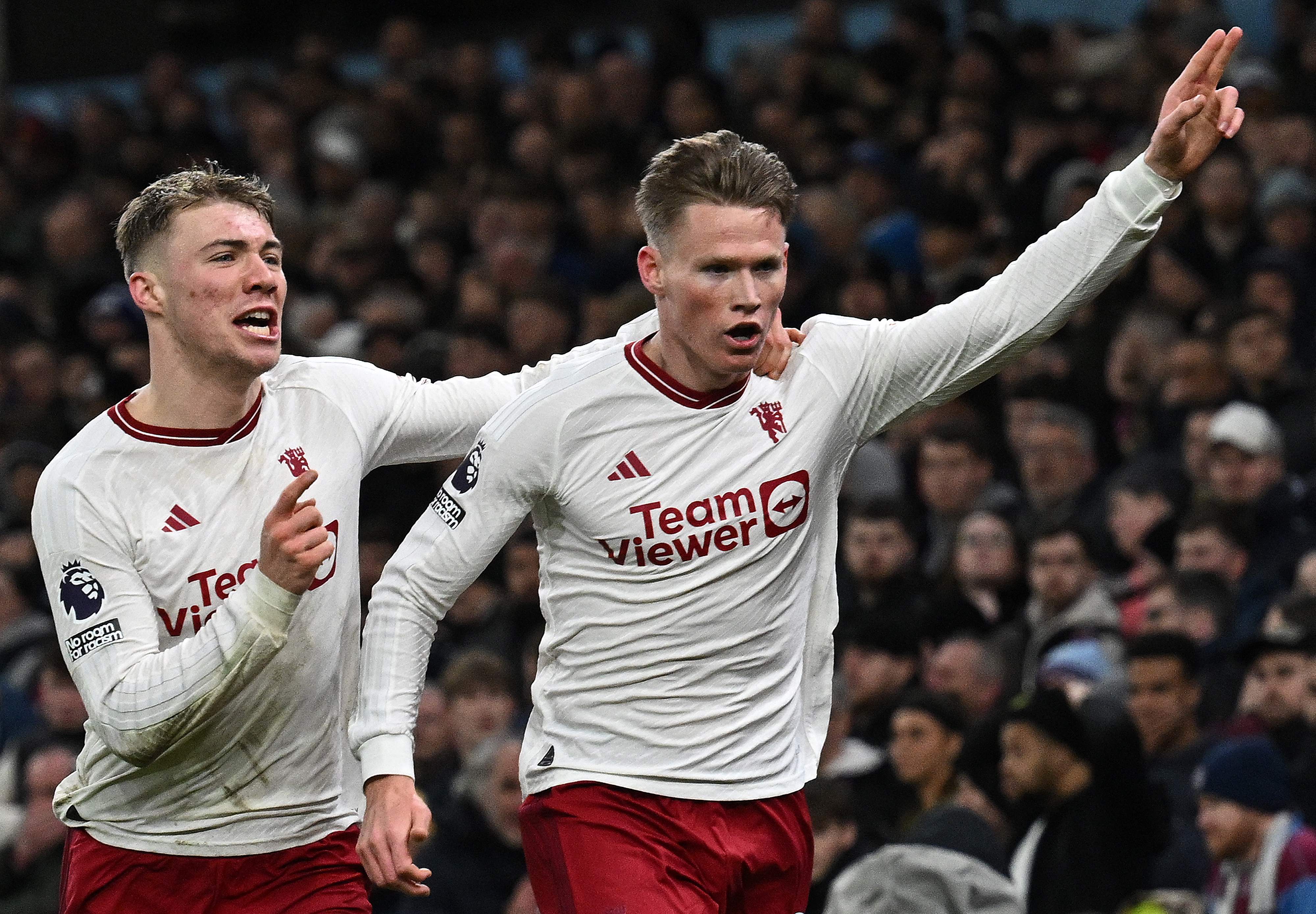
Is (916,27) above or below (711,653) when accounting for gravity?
above

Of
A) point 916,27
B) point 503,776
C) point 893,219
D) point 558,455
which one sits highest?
point 916,27

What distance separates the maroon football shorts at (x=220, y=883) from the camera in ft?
14.1

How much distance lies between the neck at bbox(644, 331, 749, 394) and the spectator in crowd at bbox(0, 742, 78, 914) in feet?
15.1

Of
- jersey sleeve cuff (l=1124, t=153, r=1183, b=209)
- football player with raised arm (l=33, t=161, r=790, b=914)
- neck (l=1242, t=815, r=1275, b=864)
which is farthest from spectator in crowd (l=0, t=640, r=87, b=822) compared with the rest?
jersey sleeve cuff (l=1124, t=153, r=1183, b=209)

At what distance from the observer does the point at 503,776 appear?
7137 millimetres

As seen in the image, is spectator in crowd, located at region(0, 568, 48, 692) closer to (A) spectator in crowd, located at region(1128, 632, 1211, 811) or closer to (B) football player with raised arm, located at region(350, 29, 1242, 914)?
(A) spectator in crowd, located at region(1128, 632, 1211, 811)

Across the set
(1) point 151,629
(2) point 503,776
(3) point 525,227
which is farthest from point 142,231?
(3) point 525,227

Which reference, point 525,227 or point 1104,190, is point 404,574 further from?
point 525,227

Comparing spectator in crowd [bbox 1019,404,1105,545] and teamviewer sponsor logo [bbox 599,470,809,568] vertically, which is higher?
spectator in crowd [bbox 1019,404,1105,545]

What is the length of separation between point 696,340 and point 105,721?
1367 millimetres

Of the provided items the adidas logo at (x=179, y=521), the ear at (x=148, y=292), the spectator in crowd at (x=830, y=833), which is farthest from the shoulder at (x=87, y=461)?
the spectator in crowd at (x=830, y=833)

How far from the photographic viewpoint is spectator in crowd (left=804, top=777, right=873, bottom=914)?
644 cm

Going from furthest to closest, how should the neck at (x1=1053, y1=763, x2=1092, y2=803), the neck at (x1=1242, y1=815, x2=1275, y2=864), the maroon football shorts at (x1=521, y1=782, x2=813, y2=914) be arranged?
1. the neck at (x1=1053, y1=763, x2=1092, y2=803)
2. the neck at (x1=1242, y1=815, x2=1275, y2=864)
3. the maroon football shorts at (x1=521, y1=782, x2=813, y2=914)

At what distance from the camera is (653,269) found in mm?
4180
